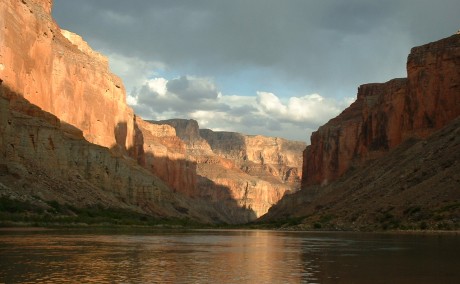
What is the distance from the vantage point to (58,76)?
3851 inches

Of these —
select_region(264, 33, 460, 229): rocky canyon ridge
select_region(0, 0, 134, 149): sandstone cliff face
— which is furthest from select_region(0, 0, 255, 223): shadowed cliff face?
select_region(264, 33, 460, 229): rocky canyon ridge

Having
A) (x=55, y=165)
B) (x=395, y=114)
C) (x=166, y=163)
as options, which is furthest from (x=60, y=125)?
(x=166, y=163)

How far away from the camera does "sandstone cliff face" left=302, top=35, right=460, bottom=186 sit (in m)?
99.4

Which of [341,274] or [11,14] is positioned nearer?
[341,274]

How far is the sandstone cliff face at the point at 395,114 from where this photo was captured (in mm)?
99375

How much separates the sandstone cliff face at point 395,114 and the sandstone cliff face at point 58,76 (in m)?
49.6

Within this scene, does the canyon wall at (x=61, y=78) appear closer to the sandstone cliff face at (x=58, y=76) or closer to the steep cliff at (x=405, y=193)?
the sandstone cliff face at (x=58, y=76)

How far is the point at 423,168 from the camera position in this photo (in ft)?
247

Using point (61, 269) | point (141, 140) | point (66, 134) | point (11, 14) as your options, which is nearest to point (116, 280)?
point (61, 269)

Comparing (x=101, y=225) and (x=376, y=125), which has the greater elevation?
(x=376, y=125)

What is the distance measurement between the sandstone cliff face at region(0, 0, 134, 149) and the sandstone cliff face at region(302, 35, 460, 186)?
4956cm

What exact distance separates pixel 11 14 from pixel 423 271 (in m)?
69.3

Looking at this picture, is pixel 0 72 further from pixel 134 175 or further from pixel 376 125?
pixel 376 125

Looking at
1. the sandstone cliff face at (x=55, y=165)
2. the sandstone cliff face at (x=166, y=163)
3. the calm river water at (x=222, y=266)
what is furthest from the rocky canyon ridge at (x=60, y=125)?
the calm river water at (x=222, y=266)
